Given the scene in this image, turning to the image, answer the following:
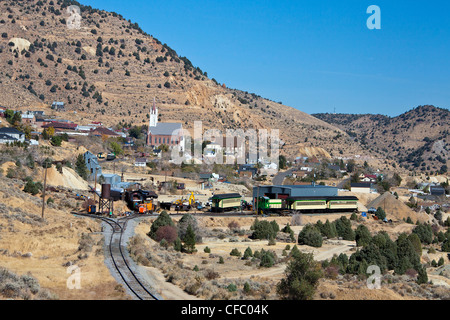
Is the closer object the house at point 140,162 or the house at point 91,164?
the house at point 91,164

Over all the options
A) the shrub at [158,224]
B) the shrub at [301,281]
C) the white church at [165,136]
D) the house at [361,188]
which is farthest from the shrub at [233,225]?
the white church at [165,136]

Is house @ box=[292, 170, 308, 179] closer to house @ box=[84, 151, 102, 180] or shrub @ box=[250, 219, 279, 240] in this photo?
house @ box=[84, 151, 102, 180]

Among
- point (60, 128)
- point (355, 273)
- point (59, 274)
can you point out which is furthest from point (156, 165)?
point (59, 274)

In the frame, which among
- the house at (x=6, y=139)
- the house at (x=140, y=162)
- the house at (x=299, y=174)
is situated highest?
the house at (x=6, y=139)

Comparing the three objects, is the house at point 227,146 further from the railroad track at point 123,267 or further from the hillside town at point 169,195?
the railroad track at point 123,267

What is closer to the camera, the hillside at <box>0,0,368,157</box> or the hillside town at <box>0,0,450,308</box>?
the hillside town at <box>0,0,450,308</box>

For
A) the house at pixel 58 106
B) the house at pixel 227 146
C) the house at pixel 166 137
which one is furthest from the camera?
the house at pixel 58 106

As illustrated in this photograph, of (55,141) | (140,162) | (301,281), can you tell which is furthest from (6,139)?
(301,281)

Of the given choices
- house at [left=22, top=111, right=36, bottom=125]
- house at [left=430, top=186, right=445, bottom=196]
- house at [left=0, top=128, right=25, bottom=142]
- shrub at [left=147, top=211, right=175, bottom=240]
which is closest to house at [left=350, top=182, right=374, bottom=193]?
house at [left=430, top=186, right=445, bottom=196]

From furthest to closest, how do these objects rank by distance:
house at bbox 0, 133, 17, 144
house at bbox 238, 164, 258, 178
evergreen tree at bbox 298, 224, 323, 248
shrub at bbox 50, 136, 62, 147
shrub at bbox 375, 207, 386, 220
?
1. house at bbox 238, 164, 258, 178
2. shrub at bbox 50, 136, 62, 147
3. house at bbox 0, 133, 17, 144
4. shrub at bbox 375, 207, 386, 220
5. evergreen tree at bbox 298, 224, 323, 248
